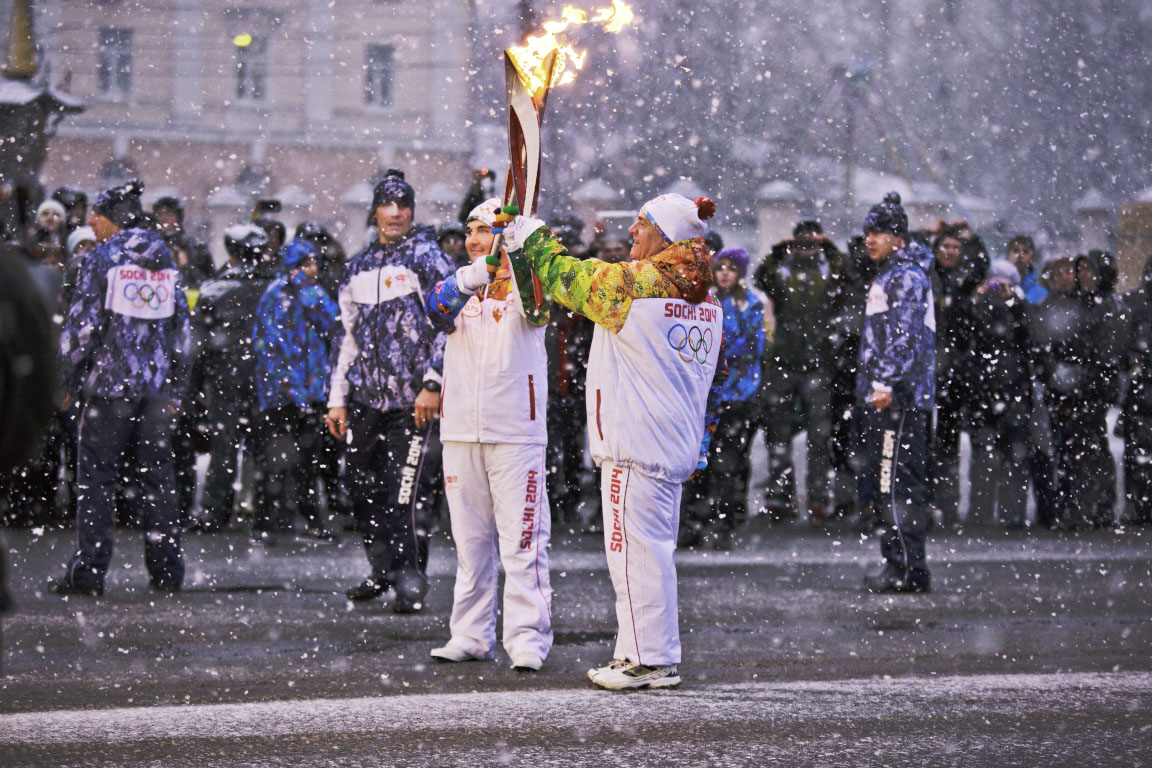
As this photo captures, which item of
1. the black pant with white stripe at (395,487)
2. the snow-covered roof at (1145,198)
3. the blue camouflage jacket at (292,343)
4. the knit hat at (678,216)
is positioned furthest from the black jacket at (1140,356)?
the knit hat at (678,216)

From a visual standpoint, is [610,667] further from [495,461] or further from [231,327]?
[231,327]

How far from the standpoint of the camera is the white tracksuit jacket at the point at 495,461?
6703 millimetres

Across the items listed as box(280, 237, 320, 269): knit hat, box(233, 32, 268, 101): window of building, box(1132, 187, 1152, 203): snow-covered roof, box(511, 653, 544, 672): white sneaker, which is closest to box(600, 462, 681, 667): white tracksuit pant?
box(511, 653, 544, 672): white sneaker

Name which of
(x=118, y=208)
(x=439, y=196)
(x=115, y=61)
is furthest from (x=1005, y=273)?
(x=115, y=61)

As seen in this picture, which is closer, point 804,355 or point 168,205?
point 168,205

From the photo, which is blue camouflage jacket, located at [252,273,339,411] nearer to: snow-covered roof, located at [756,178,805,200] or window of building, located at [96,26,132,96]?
snow-covered roof, located at [756,178,805,200]

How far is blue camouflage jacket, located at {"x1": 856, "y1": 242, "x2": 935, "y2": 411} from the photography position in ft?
29.3

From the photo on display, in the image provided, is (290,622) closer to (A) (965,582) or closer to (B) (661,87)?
(A) (965,582)

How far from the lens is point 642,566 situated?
A: 6.25 metres

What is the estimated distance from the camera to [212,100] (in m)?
41.4

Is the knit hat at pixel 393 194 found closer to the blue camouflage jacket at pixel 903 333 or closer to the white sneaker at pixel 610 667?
the blue camouflage jacket at pixel 903 333

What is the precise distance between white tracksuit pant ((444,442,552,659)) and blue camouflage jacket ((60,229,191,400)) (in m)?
2.52

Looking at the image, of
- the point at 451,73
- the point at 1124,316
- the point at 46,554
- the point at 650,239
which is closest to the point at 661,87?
the point at 451,73

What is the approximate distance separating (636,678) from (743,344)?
5.44 metres
